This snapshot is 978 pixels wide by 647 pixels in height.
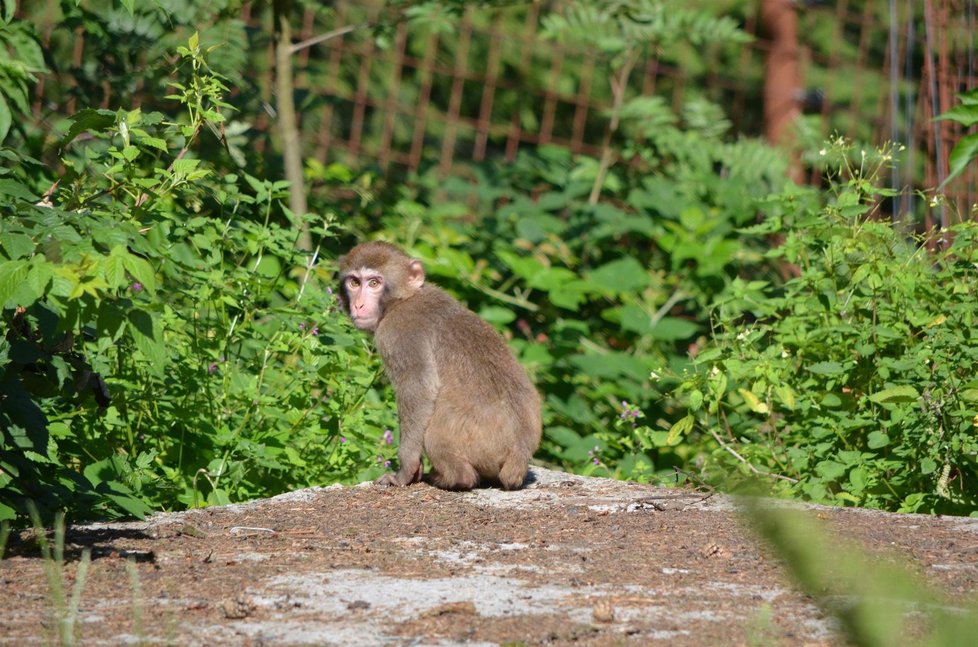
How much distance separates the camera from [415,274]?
570 cm

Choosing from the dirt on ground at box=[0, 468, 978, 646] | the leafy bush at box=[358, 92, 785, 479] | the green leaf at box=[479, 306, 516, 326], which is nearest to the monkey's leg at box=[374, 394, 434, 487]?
the dirt on ground at box=[0, 468, 978, 646]

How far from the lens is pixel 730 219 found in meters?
8.79

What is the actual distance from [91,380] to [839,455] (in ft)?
9.38

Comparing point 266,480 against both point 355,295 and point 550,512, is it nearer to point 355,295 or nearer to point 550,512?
point 355,295

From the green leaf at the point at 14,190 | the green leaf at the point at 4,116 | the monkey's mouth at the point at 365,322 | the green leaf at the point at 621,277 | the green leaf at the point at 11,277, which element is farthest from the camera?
the green leaf at the point at 621,277

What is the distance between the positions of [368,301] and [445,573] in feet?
7.51

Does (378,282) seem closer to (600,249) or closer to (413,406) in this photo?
(413,406)

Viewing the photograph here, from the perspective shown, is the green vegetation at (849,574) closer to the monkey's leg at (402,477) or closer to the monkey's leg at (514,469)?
the monkey's leg at (514,469)

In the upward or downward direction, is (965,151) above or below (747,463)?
above

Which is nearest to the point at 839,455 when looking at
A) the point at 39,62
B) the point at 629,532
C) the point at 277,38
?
the point at 629,532

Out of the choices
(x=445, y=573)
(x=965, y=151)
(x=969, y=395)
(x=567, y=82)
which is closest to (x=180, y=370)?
(x=445, y=573)

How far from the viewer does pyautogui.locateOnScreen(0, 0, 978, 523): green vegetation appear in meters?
3.89

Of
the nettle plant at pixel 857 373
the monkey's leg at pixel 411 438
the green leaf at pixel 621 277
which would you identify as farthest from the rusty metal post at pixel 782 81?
the monkey's leg at pixel 411 438

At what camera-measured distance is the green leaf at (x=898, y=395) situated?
4.84m
